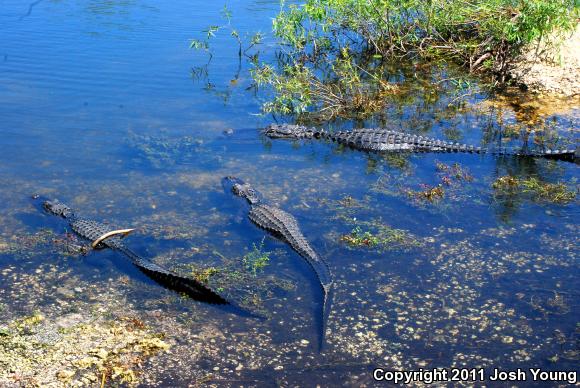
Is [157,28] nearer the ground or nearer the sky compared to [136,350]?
nearer the sky

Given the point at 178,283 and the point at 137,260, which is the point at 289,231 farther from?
the point at 137,260

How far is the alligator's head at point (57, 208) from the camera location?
30.9 feet

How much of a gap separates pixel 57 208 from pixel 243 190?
264 cm

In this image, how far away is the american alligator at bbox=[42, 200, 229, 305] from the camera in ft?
24.6

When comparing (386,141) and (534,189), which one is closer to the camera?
(534,189)

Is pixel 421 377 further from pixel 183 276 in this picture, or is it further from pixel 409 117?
pixel 409 117

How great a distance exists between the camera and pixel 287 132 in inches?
499

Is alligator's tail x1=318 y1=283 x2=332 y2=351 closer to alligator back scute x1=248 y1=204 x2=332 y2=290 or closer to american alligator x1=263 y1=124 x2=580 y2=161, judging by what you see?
alligator back scute x1=248 y1=204 x2=332 y2=290

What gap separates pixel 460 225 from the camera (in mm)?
9219

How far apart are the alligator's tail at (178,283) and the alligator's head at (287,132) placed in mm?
5069

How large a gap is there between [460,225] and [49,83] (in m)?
9.60

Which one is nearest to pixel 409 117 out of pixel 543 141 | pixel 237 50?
pixel 543 141

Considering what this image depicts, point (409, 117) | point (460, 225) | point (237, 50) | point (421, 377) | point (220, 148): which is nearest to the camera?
point (421, 377)

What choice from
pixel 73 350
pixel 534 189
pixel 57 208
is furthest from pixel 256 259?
pixel 534 189
